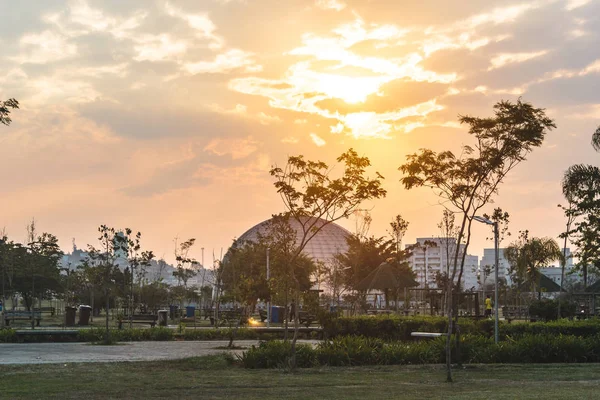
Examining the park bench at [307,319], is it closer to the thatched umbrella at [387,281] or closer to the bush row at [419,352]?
the thatched umbrella at [387,281]

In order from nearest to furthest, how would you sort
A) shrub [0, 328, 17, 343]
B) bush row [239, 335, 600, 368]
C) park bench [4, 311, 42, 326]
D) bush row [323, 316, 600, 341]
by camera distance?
bush row [239, 335, 600, 368] < bush row [323, 316, 600, 341] < shrub [0, 328, 17, 343] < park bench [4, 311, 42, 326]

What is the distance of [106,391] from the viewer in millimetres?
14531

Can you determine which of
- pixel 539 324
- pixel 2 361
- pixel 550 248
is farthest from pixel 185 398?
pixel 550 248

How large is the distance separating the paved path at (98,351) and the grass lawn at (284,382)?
2.35 metres

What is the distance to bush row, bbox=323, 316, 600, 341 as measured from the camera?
2603 cm

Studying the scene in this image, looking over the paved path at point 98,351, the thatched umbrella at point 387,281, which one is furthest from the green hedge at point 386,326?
the thatched umbrella at point 387,281

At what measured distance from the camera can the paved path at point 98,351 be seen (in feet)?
72.0

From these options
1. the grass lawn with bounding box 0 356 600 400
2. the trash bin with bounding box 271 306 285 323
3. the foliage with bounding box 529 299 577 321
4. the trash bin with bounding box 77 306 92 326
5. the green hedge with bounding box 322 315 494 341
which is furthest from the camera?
the trash bin with bounding box 271 306 285 323

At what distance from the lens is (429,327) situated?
29172 millimetres

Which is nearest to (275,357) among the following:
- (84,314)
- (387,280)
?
(84,314)

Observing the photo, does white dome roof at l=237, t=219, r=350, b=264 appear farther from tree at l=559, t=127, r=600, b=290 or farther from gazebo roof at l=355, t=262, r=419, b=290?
tree at l=559, t=127, r=600, b=290

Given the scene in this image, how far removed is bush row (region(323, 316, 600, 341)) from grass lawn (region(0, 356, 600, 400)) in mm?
5178

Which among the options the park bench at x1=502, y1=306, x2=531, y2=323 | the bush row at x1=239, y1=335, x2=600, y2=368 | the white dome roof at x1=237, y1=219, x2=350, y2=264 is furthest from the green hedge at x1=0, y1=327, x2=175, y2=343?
the white dome roof at x1=237, y1=219, x2=350, y2=264

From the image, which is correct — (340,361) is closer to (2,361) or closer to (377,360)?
(377,360)
